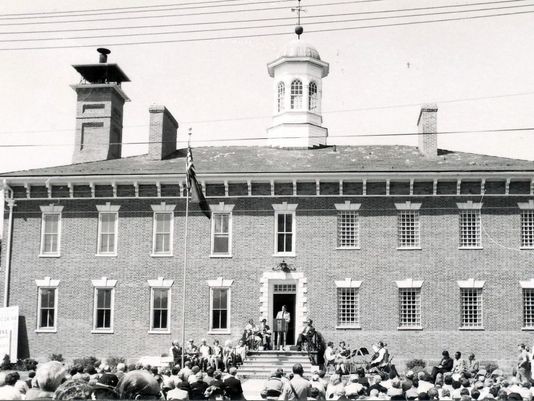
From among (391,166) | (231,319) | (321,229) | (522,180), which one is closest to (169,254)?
(231,319)

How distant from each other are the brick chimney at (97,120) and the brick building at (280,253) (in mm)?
5898

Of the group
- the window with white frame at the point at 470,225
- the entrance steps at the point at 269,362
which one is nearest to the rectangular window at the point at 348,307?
the entrance steps at the point at 269,362

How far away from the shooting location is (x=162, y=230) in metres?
34.2

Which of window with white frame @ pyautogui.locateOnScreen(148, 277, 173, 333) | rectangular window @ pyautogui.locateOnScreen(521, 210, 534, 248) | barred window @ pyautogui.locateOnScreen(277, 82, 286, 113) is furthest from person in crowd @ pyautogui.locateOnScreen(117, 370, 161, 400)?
barred window @ pyautogui.locateOnScreen(277, 82, 286, 113)

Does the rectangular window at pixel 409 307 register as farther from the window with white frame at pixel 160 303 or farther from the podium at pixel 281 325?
the window with white frame at pixel 160 303

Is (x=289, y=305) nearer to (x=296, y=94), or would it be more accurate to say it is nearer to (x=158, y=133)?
(x=158, y=133)

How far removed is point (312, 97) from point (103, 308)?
15765 mm

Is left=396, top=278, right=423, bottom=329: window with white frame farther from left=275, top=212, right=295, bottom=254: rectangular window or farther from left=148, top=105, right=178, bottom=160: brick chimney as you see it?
left=148, top=105, right=178, bottom=160: brick chimney

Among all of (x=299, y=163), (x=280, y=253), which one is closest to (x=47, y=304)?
(x=280, y=253)

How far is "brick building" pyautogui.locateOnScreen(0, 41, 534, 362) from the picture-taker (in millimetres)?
32312

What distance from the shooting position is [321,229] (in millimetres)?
33250

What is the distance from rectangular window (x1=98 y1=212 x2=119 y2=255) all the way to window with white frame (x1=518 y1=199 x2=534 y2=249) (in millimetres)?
17108

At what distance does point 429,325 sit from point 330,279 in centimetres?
439

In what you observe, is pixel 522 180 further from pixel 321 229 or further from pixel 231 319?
pixel 231 319
